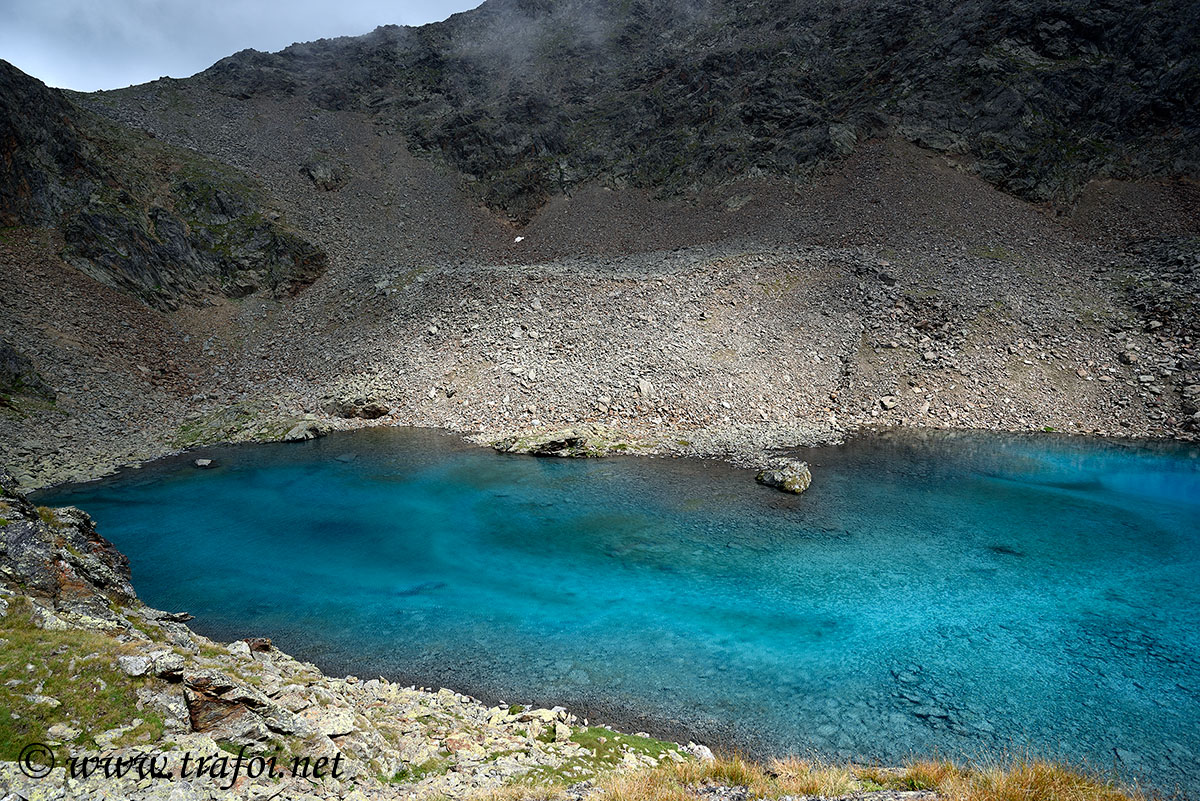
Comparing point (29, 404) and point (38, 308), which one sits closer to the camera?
point (29, 404)

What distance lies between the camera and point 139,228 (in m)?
43.4

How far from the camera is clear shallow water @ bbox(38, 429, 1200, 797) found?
→ 38.1ft

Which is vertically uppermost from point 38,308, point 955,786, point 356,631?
point 38,308

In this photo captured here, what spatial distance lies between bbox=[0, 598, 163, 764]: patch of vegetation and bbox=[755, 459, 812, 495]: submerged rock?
21.0m

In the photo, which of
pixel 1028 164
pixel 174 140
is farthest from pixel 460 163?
pixel 1028 164

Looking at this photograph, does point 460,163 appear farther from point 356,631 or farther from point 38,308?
point 356,631

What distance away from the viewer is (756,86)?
204 feet

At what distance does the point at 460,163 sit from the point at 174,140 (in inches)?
1116

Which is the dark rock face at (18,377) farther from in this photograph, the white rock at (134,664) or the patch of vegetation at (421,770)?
the patch of vegetation at (421,770)

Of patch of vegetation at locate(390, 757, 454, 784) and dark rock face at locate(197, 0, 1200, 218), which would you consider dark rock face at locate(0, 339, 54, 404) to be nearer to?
patch of vegetation at locate(390, 757, 454, 784)

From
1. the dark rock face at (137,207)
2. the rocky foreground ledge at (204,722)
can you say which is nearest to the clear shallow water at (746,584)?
the rocky foreground ledge at (204,722)

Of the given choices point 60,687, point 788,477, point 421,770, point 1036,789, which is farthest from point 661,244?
point 60,687

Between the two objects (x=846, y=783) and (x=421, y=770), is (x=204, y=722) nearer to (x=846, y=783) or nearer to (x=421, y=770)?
(x=421, y=770)

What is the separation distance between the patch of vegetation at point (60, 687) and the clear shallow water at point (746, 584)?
18.9 feet
